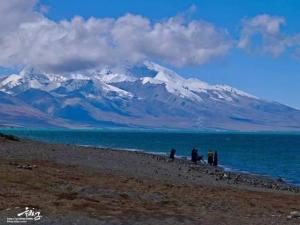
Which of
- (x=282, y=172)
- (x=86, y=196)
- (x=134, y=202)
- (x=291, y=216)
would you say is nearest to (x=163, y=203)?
(x=134, y=202)

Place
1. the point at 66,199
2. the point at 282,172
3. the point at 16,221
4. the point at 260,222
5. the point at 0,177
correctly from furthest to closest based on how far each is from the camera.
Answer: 1. the point at 282,172
2. the point at 0,177
3. the point at 66,199
4. the point at 260,222
5. the point at 16,221

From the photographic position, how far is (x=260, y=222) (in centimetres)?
2227

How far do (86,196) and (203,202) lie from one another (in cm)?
560

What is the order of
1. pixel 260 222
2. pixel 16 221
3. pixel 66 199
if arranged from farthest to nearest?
pixel 66 199, pixel 260 222, pixel 16 221

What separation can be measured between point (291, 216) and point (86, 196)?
8.81 meters

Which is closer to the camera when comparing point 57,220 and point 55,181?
Result: point 57,220

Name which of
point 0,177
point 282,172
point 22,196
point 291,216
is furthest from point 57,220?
point 282,172

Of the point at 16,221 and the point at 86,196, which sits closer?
the point at 16,221

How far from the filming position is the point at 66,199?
78.2ft

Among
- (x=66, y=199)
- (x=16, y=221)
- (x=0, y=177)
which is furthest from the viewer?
(x=0, y=177)

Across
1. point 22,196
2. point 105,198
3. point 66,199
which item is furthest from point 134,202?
point 22,196

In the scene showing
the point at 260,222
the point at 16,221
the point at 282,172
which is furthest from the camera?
the point at 282,172

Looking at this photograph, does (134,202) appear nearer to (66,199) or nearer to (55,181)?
(66,199)

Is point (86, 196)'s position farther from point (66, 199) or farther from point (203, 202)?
point (203, 202)
